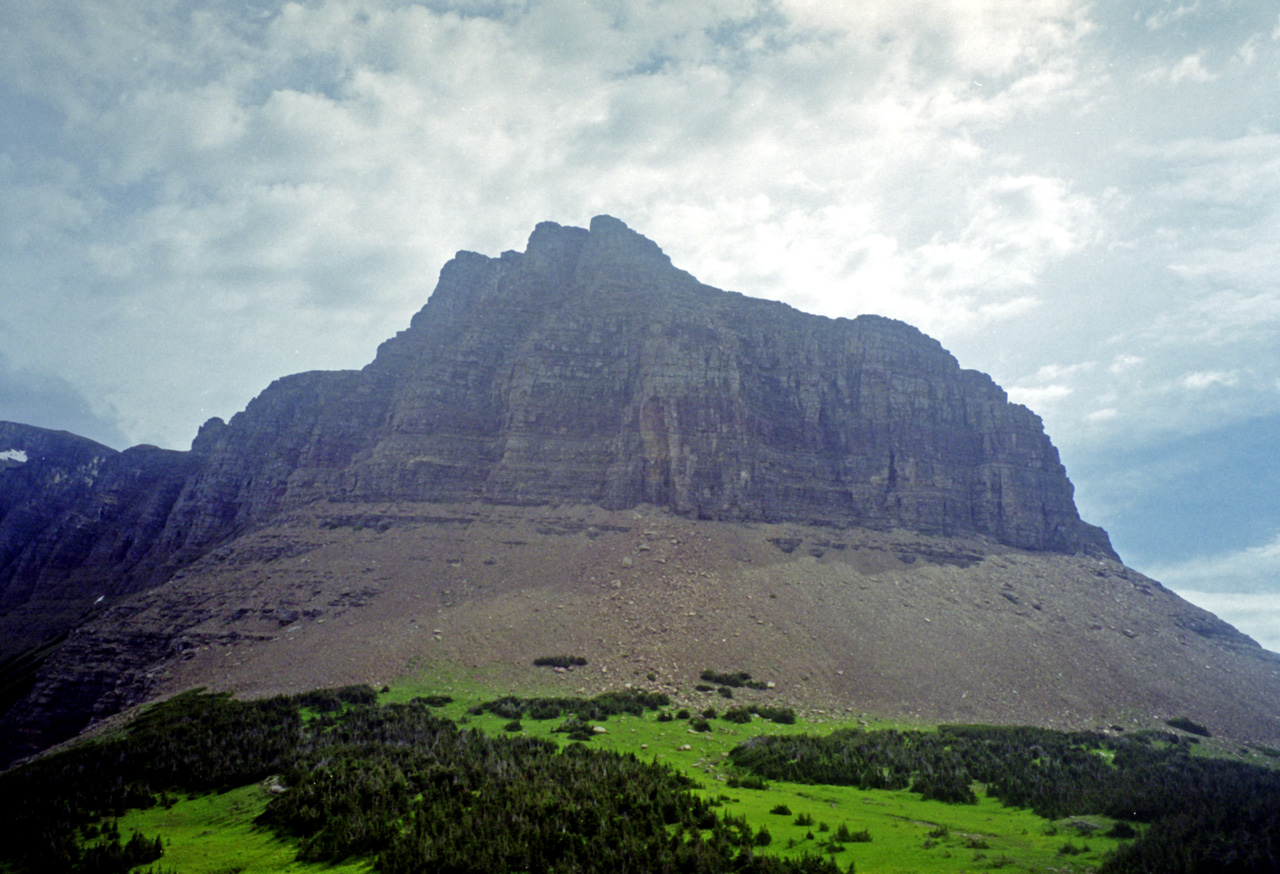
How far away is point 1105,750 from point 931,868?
86.2 ft

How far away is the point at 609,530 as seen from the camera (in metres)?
59.8

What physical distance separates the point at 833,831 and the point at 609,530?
148 ft

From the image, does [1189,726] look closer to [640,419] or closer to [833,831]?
[833,831]

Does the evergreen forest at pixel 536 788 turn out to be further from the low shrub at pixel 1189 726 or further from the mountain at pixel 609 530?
the low shrub at pixel 1189 726

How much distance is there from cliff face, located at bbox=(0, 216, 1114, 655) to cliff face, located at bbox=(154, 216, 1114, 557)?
0.27m

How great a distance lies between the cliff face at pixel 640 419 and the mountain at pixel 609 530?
1.24 feet

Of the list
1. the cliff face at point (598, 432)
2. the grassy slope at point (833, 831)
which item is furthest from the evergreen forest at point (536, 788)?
the cliff face at point (598, 432)

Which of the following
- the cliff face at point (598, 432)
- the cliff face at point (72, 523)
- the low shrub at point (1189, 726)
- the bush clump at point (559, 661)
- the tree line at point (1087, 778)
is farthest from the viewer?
the cliff face at point (72, 523)

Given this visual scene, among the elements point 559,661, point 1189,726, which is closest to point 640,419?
point 559,661

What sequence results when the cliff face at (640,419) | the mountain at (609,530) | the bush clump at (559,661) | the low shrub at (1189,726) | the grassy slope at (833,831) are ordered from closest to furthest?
the grassy slope at (833,831), the bush clump at (559,661), the low shrub at (1189,726), the mountain at (609,530), the cliff face at (640,419)

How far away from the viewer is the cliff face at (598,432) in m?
67.6

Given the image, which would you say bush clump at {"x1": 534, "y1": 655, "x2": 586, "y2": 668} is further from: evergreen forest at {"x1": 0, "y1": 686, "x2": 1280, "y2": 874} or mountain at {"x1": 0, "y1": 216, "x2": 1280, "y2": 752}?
evergreen forest at {"x1": 0, "y1": 686, "x2": 1280, "y2": 874}

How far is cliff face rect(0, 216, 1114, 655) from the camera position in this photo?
67.6 m

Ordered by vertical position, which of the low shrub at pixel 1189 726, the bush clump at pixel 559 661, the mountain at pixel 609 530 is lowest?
the low shrub at pixel 1189 726
